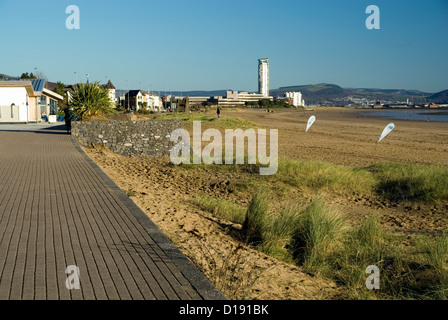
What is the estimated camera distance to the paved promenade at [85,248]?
4.41 metres

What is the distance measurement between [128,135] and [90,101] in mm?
2717

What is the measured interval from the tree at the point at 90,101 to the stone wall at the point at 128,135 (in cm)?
127

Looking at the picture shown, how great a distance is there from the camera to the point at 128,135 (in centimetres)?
2061

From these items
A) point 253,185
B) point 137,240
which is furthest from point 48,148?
point 137,240

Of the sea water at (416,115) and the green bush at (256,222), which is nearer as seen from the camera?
the green bush at (256,222)

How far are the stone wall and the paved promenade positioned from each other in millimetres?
10334

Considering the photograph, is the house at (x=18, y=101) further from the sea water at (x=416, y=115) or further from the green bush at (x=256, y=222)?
the sea water at (x=416, y=115)

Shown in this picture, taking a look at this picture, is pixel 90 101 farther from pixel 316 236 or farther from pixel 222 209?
pixel 316 236

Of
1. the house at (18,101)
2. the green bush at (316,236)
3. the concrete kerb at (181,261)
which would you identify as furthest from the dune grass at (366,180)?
the house at (18,101)

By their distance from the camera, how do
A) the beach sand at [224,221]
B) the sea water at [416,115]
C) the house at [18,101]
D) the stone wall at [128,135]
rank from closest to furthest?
the beach sand at [224,221] → the stone wall at [128,135] → the house at [18,101] → the sea water at [416,115]

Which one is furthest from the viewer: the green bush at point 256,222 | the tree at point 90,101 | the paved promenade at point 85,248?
the tree at point 90,101

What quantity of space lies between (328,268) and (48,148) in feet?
45.3
